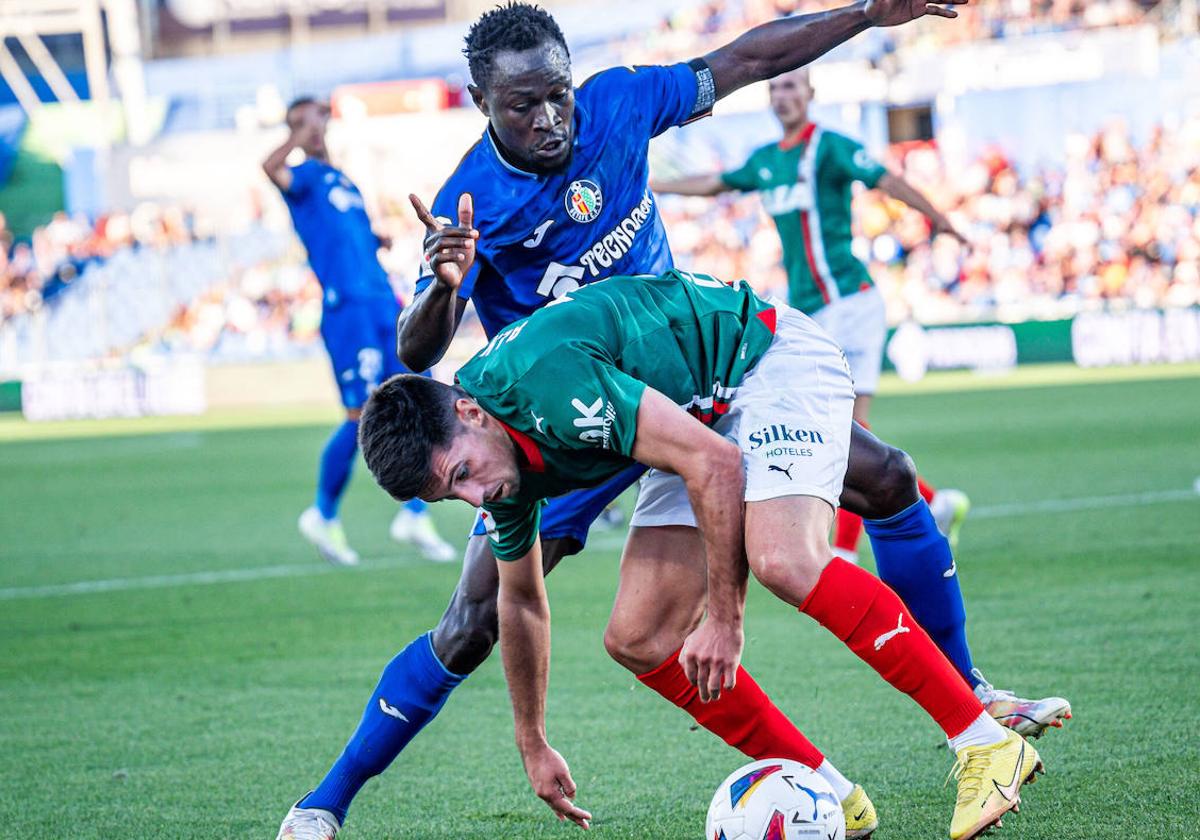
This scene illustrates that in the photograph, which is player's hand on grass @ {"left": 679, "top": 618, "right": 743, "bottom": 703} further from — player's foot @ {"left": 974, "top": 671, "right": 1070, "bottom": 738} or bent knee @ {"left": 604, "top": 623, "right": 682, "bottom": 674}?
player's foot @ {"left": 974, "top": 671, "right": 1070, "bottom": 738}

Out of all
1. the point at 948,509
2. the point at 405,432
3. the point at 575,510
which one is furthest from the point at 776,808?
the point at 948,509

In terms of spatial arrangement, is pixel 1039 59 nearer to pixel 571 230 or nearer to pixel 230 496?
pixel 230 496

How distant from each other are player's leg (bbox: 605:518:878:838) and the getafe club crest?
2.76 ft

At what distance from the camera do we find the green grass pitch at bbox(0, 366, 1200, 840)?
173 inches

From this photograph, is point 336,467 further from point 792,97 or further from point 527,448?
point 527,448

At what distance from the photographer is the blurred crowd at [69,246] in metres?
29.5

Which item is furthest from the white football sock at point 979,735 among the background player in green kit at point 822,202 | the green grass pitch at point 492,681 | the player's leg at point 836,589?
the background player in green kit at point 822,202

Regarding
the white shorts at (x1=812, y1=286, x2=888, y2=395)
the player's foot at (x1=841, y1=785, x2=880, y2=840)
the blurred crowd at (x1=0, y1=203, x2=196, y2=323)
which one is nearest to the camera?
the player's foot at (x1=841, y1=785, x2=880, y2=840)

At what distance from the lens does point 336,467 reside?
30.5 ft

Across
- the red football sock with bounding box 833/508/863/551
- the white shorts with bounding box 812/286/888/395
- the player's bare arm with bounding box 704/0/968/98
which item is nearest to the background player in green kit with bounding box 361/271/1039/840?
the player's bare arm with bounding box 704/0/968/98

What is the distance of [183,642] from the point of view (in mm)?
7219

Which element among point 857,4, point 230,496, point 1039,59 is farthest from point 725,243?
point 857,4

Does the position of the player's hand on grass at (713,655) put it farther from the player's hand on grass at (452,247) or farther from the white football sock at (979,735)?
the player's hand on grass at (452,247)

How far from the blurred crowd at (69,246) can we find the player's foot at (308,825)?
84.4 ft
